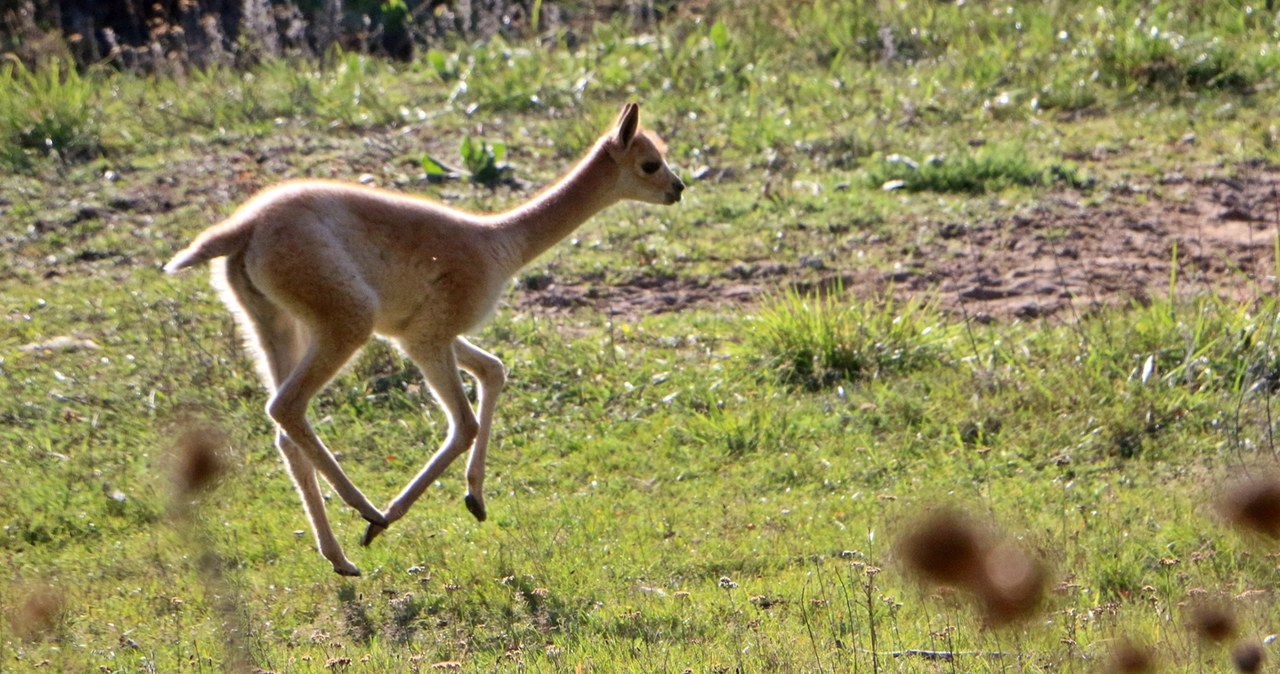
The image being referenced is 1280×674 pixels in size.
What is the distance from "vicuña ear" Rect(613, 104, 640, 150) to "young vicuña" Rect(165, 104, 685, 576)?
11mm

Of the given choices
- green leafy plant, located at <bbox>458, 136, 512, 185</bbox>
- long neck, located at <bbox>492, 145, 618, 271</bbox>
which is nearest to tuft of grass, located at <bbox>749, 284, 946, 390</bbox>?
long neck, located at <bbox>492, 145, 618, 271</bbox>

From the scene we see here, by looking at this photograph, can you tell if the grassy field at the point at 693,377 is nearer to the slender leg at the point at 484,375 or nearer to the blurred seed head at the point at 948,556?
the blurred seed head at the point at 948,556

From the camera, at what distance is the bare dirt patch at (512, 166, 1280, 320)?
910cm

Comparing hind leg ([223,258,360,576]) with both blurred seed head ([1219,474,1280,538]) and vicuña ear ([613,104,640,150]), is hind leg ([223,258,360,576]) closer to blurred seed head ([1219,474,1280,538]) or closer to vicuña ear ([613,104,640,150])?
vicuña ear ([613,104,640,150])

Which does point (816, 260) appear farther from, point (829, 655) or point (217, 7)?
point (217, 7)

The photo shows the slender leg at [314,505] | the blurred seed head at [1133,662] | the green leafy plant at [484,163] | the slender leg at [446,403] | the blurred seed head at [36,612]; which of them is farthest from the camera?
the green leafy plant at [484,163]

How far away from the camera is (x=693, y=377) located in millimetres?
8391

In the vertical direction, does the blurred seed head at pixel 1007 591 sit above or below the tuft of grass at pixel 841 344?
above

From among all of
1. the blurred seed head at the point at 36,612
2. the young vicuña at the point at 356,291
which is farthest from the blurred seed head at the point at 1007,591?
the young vicuña at the point at 356,291

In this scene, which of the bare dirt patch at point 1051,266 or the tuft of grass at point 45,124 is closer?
the bare dirt patch at point 1051,266

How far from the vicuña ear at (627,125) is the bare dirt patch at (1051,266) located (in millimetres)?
2104

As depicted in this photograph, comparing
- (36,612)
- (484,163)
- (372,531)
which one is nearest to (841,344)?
(372,531)

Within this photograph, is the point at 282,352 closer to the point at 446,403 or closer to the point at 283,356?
the point at 283,356

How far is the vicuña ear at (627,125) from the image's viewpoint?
7.16 meters
